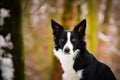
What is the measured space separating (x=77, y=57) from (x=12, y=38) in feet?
6.02

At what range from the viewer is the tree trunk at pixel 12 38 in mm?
8383

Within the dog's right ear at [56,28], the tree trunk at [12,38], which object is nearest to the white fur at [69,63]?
the dog's right ear at [56,28]

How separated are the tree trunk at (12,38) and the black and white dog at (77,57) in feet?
4.68

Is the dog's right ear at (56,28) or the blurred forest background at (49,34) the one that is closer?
the dog's right ear at (56,28)

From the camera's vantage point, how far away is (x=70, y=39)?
23.2 feet

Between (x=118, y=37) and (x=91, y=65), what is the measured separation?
11.6 metres

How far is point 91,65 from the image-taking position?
7129mm

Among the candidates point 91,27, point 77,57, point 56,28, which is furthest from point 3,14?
point 91,27

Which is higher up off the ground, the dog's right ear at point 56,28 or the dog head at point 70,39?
the dog's right ear at point 56,28

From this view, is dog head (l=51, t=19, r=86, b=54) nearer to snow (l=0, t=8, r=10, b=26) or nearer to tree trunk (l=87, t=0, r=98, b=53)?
snow (l=0, t=8, r=10, b=26)

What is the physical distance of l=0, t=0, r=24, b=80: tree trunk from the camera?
8383 mm

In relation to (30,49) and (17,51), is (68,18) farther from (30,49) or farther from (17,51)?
(30,49)

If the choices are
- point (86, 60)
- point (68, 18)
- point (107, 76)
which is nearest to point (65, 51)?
point (86, 60)

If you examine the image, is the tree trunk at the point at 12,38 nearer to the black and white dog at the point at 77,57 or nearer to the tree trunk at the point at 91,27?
the black and white dog at the point at 77,57
